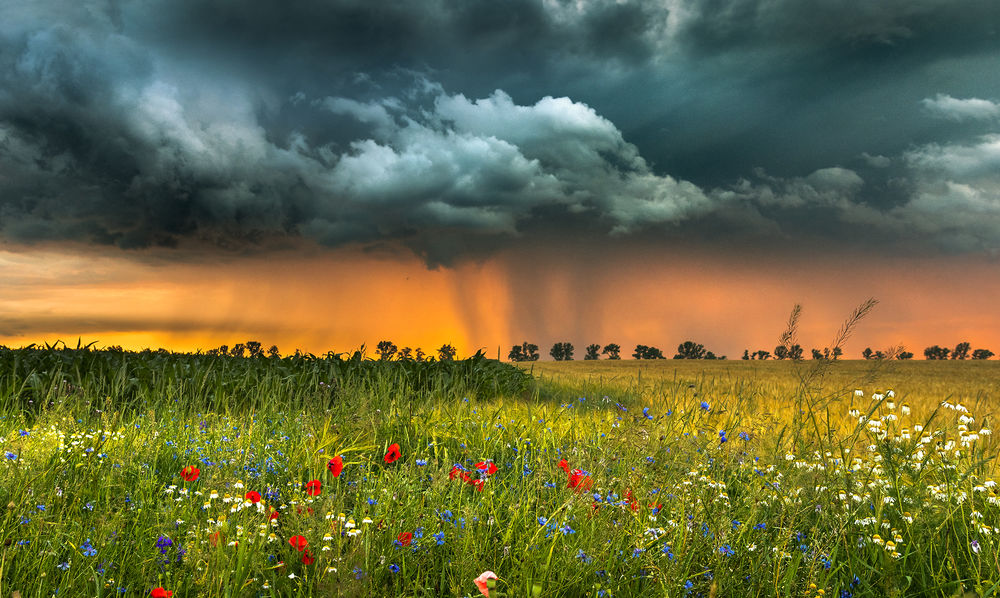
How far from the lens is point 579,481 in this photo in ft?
12.6

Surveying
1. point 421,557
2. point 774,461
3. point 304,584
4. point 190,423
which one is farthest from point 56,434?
point 774,461

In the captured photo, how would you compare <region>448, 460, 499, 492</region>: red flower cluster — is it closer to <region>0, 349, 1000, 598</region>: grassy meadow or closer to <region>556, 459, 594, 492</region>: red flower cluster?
<region>0, 349, 1000, 598</region>: grassy meadow

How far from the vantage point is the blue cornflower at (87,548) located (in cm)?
322

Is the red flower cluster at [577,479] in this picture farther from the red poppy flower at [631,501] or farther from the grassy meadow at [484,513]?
the red poppy flower at [631,501]

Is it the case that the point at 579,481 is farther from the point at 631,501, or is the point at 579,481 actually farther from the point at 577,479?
the point at 631,501

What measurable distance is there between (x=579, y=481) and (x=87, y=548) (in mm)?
2861

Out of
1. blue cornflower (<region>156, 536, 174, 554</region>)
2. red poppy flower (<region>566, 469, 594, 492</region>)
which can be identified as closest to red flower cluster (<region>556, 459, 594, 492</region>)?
red poppy flower (<region>566, 469, 594, 492</region>)

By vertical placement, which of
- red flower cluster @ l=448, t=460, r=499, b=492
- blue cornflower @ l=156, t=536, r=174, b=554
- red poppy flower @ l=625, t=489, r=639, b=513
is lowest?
blue cornflower @ l=156, t=536, r=174, b=554

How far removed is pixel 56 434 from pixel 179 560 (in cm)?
303

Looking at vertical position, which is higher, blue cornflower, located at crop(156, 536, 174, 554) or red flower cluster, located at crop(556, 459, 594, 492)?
red flower cluster, located at crop(556, 459, 594, 492)

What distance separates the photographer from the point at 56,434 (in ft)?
18.5

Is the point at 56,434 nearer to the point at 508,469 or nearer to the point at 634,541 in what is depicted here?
the point at 508,469

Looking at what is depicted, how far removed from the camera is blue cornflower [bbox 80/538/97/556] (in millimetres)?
3223

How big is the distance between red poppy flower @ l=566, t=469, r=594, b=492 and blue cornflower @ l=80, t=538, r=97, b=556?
2.68m
